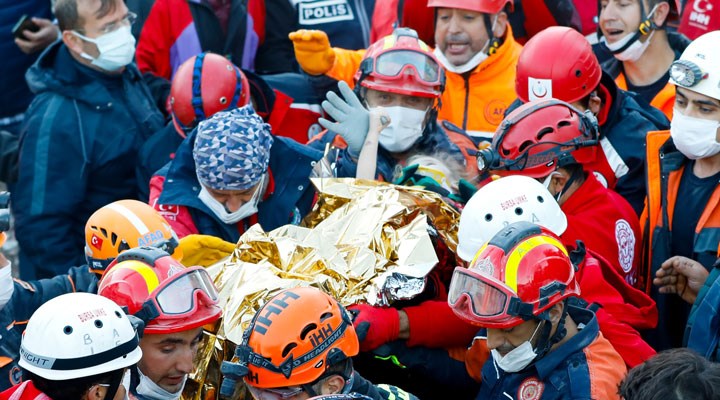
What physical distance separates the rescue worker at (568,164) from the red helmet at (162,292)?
1663mm

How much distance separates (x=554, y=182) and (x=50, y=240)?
328cm

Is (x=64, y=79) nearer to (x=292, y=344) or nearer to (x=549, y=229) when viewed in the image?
(x=292, y=344)

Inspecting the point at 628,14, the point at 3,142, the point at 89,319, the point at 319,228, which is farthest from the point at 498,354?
the point at 3,142

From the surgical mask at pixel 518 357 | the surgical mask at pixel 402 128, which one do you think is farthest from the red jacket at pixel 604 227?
the surgical mask at pixel 402 128

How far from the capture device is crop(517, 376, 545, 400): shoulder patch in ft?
15.5

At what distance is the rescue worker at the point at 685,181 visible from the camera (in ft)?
18.1

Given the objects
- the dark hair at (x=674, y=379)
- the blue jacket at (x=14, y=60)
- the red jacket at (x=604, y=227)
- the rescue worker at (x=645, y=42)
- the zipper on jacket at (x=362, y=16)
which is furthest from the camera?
the blue jacket at (x=14, y=60)

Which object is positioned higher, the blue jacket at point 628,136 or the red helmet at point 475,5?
the red helmet at point 475,5

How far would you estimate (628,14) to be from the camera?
22.6 ft

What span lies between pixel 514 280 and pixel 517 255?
105 mm

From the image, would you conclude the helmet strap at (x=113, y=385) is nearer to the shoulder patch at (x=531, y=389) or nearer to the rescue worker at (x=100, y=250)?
the rescue worker at (x=100, y=250)

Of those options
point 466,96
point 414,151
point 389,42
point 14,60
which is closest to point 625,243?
point 414,151

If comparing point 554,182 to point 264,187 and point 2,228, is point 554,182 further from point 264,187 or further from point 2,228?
point 2,228

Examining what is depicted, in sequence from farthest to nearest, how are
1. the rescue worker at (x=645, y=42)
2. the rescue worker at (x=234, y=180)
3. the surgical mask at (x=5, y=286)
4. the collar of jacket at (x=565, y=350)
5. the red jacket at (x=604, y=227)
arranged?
the rescue worker at (x=645, y=42) < the rescue worker at (x=234, y=180) < the red jacket at (x=604, y=227) < the surgical mask at (x=5, y=286) < the collar of jacket at (x=565, y=350)
